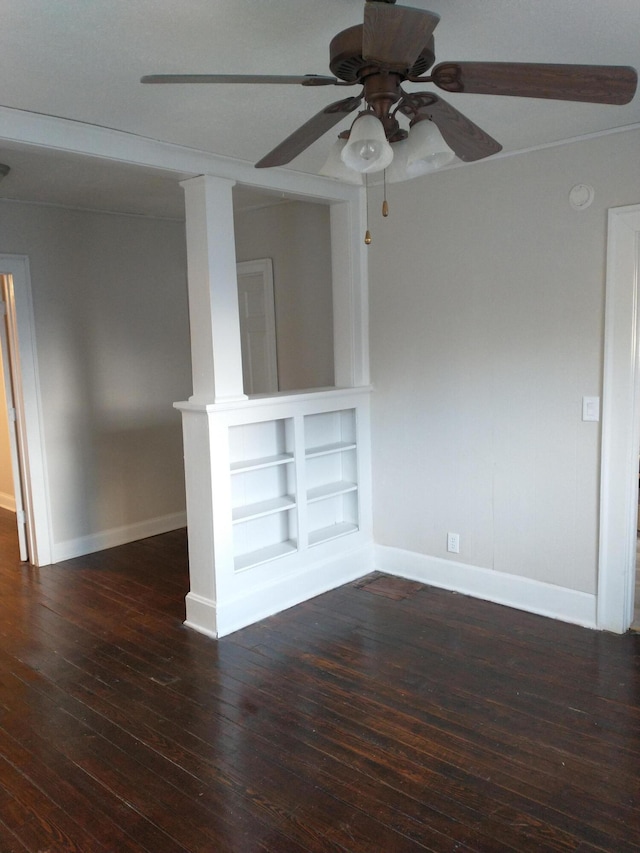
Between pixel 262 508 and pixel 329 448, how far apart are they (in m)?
0.65

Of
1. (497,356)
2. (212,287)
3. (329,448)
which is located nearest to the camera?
(212,287)

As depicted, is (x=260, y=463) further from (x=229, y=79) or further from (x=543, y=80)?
(x=543, y=80)

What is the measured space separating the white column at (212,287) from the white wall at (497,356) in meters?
1.12

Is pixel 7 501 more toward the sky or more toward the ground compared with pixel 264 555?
more toward the ground

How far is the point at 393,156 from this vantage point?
6.42 ft

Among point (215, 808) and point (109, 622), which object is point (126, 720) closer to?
point (215, 808)

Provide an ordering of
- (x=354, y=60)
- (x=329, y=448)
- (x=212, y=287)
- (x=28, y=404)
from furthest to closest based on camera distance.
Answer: (x=28, y=404) → (x=329, y=448) → (x=212, y=287) → (x=354, y=60)

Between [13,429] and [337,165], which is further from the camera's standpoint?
[13,429]

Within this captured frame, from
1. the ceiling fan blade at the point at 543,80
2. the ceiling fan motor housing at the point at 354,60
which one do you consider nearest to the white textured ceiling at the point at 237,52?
the ceiling fan motor housing at the point at 354,60

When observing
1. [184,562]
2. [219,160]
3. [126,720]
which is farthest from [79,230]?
[126,720]

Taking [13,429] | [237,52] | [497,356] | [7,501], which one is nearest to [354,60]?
[237,52]

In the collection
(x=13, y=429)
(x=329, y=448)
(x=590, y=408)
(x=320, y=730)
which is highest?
(x=590, y=408)

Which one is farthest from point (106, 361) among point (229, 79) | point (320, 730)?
point (229, 79)

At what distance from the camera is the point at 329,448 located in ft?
14.2
